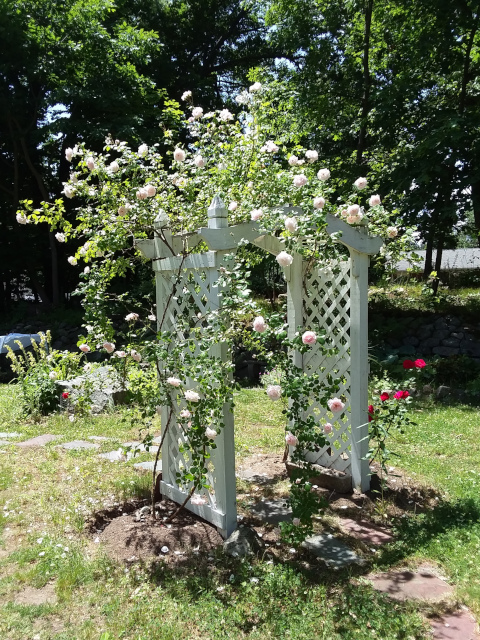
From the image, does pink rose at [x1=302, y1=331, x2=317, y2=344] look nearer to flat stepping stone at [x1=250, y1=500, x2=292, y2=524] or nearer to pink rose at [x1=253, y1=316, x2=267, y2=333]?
pink rose at [x1=253, y1=316, x2=267, y2=333]

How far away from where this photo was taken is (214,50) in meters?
15.2

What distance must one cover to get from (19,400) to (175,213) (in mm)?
4236

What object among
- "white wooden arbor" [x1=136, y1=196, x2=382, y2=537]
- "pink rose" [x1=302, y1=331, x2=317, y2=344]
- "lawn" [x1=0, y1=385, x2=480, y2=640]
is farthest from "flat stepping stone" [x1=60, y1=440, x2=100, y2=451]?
"pink rose" [x1=302, y1=331, x2=317, y2=344]

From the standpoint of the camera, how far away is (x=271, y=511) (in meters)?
A: 3.39

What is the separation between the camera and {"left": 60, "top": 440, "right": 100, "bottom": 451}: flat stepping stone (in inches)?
183

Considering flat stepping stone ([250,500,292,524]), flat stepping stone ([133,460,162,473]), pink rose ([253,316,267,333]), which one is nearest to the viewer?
pink rose ([253,316,267,333])

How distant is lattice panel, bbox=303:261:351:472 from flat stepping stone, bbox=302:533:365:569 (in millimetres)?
801

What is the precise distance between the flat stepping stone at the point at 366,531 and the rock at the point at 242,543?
0.66m

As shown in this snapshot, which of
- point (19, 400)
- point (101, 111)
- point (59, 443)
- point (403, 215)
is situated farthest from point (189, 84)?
point (59, 443)

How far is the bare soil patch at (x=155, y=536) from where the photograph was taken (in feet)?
9.34

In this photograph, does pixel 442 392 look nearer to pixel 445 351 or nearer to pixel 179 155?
pixel 445 351

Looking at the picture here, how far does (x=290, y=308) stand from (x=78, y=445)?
2366mm

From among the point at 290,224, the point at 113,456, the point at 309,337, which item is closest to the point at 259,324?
the point at 309,337

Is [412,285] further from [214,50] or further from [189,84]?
[214,50]
